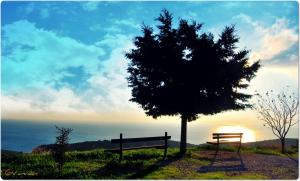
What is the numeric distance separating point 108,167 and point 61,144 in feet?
7.84

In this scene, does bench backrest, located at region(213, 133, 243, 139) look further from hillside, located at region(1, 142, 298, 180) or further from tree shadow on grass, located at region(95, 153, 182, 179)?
tree shadow on grass, located at region(95, 153, 182, 179)

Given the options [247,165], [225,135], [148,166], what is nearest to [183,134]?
[225,135]

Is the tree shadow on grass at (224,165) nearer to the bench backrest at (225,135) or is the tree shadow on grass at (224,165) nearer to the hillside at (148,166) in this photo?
the hillside at (148,166)

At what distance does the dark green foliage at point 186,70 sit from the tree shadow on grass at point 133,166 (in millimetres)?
3685

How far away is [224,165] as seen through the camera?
880 inches

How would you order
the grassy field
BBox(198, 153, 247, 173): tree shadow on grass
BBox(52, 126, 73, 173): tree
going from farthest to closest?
BBox(198, 153, 247, 173): tree shadow on grass < BBox(52, 126, 73, 173): tree < the grassy field

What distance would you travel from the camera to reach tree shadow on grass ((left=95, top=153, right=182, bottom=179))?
60.5ft

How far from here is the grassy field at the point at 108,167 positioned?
18297 mm

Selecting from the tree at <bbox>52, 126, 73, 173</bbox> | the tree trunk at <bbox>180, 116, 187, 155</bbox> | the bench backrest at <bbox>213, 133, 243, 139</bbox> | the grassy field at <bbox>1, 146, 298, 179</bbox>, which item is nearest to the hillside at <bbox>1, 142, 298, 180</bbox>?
the grassy field at <bbox>1, 146, 298, 179</bbox>

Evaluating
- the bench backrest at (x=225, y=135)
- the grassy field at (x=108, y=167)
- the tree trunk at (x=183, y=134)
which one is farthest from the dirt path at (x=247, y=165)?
the bench backrest at (x=225, y=135)

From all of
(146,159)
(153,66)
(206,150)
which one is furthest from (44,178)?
(206,150)

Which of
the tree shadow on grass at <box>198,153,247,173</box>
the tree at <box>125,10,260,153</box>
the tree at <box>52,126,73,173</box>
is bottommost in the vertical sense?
the tree shadow on grass at <box>198,153,247,173</box>

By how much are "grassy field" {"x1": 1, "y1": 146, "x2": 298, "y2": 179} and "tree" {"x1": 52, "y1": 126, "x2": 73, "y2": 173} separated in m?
0.46

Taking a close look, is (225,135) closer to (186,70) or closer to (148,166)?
(186,70)
